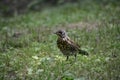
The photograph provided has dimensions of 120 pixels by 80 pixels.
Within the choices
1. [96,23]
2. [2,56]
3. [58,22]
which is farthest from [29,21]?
[2,56]

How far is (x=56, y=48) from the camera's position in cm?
1401

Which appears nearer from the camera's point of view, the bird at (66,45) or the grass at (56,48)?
the grass at (56,48)

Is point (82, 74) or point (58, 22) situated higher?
point (58, 22)

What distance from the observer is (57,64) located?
11719mm

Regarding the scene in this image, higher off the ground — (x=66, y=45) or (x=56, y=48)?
(x=66, y=45)

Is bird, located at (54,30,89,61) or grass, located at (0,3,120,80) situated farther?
bird, located at (54,30,89,61)

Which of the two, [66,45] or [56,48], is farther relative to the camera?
[56,48]

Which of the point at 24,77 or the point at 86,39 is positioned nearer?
the point at 24,77

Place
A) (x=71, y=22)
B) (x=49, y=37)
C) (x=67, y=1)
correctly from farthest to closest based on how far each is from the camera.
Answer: (x=67, y=1) → (x=71, y=22) → (x=49, y=37)

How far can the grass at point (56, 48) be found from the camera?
36.1 feet

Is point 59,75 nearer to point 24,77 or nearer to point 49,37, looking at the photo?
point 24,77

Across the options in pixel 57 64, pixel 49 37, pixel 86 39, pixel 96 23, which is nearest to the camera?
pixel 57 64

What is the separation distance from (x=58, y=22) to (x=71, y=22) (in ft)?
2.18

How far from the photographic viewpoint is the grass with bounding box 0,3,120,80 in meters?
11.0
